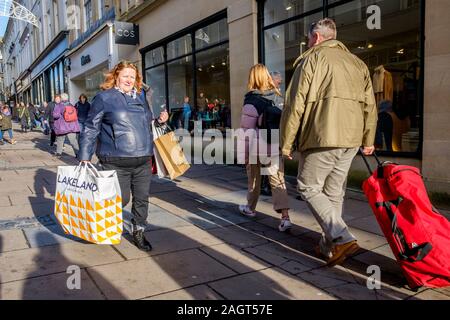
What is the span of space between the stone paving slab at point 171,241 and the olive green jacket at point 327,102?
1356 millimetres

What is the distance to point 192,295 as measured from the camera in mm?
2842

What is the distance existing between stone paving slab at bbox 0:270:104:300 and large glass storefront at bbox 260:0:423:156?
4863mm

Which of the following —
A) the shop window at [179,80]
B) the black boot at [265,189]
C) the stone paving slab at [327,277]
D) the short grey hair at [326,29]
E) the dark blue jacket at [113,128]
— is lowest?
the stone paving slab at [327,277]

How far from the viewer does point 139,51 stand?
1467 centimetres

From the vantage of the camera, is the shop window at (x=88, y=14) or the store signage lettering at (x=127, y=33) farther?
the shop window at (x=88, y=14)

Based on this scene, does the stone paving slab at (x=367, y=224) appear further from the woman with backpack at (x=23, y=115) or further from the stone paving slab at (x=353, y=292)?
the woman with backpack at (x=23, y=115)

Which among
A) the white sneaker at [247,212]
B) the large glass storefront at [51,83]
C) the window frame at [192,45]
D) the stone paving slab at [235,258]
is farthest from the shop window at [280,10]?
the large glass storefront at [51,83]

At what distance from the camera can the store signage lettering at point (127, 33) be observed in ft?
45.9

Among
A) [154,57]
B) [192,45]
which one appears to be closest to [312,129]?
[192,45]

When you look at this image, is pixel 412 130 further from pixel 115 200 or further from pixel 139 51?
pixel 139 51

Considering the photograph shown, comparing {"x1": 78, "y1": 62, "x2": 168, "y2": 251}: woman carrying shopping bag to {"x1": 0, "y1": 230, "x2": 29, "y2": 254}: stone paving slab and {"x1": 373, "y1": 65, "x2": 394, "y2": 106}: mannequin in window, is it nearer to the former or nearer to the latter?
{"x1": 0, "y1": 230, "x2": 29, "y2": 254}: stone paving slab

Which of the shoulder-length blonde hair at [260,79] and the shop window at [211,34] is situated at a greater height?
the shop window at [211,34]

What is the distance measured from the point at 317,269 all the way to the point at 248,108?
1.93m

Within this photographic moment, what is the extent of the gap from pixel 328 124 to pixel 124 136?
5.82ft
